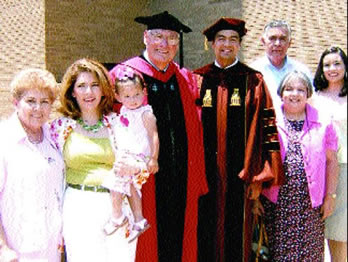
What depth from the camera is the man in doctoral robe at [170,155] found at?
3639 millimetres

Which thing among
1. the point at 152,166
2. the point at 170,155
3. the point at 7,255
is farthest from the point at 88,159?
the point at 170,155

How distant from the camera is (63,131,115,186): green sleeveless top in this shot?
2938 mm

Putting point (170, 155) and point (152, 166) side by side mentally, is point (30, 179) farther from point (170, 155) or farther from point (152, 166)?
point (170, 155)

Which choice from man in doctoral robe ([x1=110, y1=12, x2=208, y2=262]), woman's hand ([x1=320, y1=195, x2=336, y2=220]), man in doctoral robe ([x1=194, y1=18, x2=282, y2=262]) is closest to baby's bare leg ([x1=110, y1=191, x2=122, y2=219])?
man in doctoral robe ([x1=110, y1=12, x2=208, y2=262])

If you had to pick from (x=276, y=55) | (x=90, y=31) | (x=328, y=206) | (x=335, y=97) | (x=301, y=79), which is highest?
(x=90, y=31)

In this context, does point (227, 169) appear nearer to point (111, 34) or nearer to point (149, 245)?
point (149, 245)

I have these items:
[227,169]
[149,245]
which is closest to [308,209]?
[227,169]

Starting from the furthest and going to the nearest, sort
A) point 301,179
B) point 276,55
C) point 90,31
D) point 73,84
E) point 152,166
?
1. point 90,31
2. point 276,55
3. point 301,179
4. point 152,166
5. point 73,84

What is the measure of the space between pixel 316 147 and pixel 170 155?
1006 millimetres

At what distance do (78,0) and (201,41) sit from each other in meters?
2.96

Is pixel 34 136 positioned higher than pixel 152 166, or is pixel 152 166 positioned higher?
pixel 34 136

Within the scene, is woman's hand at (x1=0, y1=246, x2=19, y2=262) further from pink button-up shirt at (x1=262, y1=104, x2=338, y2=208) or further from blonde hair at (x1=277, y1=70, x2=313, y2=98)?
blonde hair at (x1=277, y1=70, x2=313, y2=98)

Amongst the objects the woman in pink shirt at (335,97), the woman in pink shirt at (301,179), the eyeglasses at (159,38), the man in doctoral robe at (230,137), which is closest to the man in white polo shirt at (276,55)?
the man in doctoral robe at (230,137)

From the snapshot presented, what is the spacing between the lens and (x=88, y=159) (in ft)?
9.64
